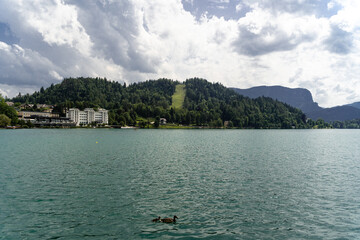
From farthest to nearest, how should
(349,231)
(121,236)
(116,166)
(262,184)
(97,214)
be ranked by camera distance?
1. (116,166)
2. (262,184)
3. (97,214)
4. (349,231)
5. (121,236)

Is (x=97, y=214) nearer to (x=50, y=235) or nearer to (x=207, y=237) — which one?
(x=50, y=235)

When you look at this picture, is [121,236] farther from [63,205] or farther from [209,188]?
[209,188]


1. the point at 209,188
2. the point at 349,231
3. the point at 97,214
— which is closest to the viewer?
the point at 349,231

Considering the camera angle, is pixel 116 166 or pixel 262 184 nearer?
pixel 262 184

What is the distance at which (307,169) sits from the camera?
48594mm

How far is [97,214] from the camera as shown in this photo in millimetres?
23438

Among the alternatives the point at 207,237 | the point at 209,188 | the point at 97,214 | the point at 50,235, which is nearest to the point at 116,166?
the point at 209,188

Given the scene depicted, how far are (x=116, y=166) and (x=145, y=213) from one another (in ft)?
86.1

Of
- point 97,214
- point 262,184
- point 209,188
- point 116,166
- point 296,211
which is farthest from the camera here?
point 116,166

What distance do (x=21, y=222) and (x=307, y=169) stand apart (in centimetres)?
4701

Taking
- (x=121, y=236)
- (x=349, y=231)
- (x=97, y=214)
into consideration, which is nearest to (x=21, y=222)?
(x=97, y=214)

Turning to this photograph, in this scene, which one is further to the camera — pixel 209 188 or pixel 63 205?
pixel 209 188

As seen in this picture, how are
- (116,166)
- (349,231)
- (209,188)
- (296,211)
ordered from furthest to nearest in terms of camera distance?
(116,166)
(209,188)
(296,211)
(349,231)

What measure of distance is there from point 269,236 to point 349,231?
23.8 ft
